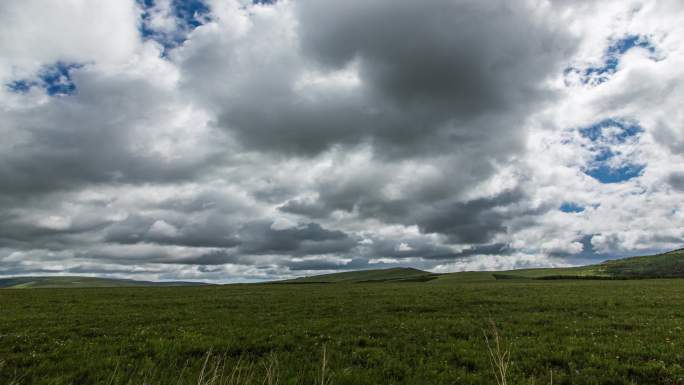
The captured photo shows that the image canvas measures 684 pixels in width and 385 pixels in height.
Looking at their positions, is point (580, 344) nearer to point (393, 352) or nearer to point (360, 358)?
point (393, 352)

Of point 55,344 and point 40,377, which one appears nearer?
point 40,377

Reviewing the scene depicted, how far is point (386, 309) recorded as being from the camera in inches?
997

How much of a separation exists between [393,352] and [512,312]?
46.0 ft

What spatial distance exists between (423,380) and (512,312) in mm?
16197

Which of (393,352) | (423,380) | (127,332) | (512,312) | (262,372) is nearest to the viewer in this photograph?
(423,380)

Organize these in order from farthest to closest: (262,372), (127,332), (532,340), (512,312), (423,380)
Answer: (512,312)
(127,332)
(532,340)
(262,372)
(423,380)

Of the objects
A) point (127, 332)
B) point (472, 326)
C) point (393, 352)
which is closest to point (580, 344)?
point (472, 326)

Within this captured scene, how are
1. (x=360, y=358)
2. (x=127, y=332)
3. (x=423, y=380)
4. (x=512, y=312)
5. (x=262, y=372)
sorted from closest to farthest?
1. (x=423, y=380)
2. (x=262, y=372)
3. (x=360, y=358)
4. (x=127, y=332)
5. (x=512, y=312)

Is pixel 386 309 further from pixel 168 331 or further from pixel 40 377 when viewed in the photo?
pixel 40 377

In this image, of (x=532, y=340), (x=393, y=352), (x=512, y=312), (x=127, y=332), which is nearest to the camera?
(x=393, y=352)

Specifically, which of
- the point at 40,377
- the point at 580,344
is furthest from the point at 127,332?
the point at 580,344

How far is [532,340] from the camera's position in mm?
14273

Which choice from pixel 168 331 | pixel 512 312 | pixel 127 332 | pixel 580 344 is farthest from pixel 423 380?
pixel 512 312

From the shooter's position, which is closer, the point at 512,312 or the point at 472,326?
the point at 472,326
